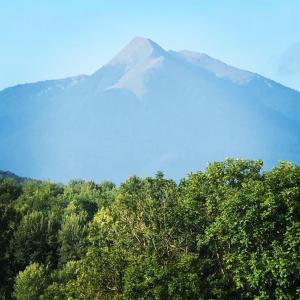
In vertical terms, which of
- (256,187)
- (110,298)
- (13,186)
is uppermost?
(13,186)

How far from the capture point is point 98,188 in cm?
14050

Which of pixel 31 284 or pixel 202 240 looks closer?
pixel 202 240

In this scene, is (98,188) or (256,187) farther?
(98,188)

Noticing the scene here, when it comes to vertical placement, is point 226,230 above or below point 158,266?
above

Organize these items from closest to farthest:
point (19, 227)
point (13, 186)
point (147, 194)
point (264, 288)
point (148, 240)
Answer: point (264, 288) → point (148, 240) → point (147, 194) → point (19, 227) → point (13, 186)

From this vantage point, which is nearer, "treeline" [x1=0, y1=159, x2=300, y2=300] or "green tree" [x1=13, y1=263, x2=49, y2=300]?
"treeline" [x1=0, y1=159, x2=300, y2=300]

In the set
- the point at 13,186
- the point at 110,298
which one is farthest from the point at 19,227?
the point at 110,298

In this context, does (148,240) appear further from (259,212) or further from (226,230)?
(259,212)

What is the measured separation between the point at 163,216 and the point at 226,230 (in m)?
6.14

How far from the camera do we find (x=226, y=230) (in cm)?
3697

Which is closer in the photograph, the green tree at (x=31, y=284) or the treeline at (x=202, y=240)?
the treeline at (x=202, y=240)

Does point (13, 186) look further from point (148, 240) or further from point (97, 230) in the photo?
point (148, 240)

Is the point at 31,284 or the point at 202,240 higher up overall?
the point at 202,240

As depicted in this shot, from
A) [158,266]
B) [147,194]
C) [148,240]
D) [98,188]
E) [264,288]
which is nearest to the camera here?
[264,288]
